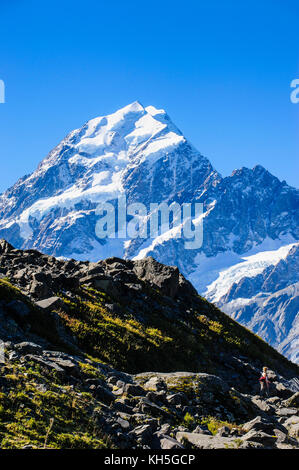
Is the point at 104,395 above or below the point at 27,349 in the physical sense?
below

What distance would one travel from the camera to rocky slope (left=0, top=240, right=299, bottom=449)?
12336 millimetres

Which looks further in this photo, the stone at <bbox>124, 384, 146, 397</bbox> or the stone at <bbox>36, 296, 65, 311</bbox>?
the stone at <bbox>36, 296, 65, 311</bbox>

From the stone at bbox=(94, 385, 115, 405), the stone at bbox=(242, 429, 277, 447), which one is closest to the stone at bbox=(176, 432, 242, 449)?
the stone at bbox=(242, 429, 277, 447)

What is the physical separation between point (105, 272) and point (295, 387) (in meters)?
15.2

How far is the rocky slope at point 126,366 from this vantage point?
12.3 metres

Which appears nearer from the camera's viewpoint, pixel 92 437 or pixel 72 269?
pixel 92 437

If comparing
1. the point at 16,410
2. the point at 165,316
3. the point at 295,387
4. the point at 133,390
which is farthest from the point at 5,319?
the point at 295,387

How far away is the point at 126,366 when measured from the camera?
22422 mm

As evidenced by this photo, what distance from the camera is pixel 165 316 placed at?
3169 centimetres

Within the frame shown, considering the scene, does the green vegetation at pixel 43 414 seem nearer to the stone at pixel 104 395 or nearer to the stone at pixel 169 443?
the stone at pixel 104 395

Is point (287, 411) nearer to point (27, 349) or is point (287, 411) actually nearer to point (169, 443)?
point (169, 443)

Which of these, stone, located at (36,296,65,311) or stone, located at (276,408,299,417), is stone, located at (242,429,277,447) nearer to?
stone, located at (276,408,299,417)

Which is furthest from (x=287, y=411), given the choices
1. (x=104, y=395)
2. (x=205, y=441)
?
(x=104, y=395)
